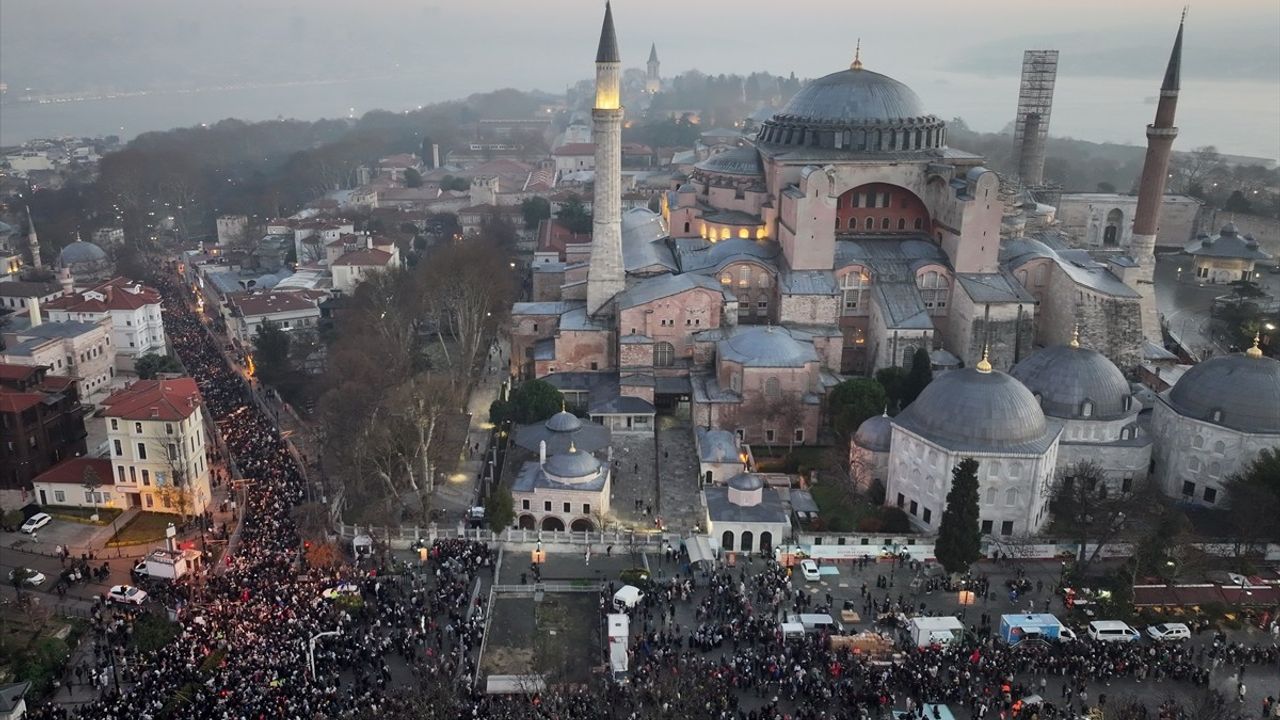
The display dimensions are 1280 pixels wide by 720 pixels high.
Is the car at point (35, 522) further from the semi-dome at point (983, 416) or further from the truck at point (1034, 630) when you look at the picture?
the truck at point (1034, 630)

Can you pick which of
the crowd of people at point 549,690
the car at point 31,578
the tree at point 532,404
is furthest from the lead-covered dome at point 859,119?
the car at point 31,578

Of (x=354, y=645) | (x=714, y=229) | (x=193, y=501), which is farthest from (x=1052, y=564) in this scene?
(x=193, y=501)

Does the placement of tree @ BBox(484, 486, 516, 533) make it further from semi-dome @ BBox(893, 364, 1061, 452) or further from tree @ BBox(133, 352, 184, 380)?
tree @ BBox(133, 352, 184, 380)

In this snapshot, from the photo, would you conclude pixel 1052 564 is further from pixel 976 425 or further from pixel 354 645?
pixel 354 645

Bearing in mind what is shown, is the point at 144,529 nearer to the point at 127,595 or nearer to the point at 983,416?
the point at 127,595

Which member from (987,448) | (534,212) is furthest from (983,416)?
(534,212)

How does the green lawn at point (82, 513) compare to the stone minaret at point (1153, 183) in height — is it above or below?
below
